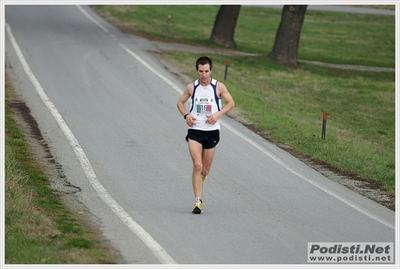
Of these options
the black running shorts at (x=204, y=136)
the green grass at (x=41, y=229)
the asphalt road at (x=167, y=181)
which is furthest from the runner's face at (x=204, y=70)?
the green grass at (x=41, y=229)

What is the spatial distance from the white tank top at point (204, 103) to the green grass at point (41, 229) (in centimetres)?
203

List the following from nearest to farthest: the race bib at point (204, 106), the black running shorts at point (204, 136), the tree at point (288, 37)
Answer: the race bib at point (204, 106) → the black running shorts at point (204, 136) → the tree at point (288, 37)

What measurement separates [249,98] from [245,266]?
1609cm

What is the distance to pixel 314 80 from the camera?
3303cm

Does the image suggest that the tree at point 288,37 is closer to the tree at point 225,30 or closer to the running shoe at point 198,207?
the tree at point 225,30

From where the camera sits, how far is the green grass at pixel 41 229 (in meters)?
8.34

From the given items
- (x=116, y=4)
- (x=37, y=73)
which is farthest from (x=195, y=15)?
(x=37, y=73)

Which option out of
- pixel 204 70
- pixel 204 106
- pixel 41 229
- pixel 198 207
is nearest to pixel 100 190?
pixel 198 207

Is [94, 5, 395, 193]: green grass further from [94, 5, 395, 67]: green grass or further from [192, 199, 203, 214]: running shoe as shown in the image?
[192, 199, 203, 214]: running shoe

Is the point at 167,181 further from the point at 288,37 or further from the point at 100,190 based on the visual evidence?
the point at 288,37

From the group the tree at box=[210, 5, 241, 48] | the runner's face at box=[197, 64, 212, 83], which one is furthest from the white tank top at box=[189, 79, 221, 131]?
the tree at box=[210, 5, 241, 48]

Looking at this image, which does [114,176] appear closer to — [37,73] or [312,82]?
[37,73]

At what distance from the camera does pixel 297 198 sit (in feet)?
A: 41.3

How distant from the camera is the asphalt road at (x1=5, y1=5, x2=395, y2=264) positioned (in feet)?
31.3
